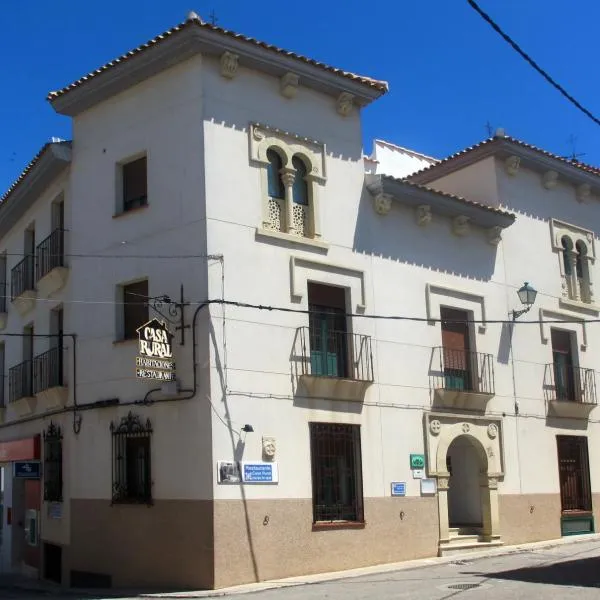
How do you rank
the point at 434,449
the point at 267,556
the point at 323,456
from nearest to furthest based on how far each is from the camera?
the point at 267,556 → the point at 323,456 → the point at 434,449

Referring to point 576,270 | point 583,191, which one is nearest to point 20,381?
point 576,270

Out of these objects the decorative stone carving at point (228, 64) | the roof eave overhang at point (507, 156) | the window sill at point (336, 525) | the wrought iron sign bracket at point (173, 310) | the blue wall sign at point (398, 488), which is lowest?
the window sill at point (336, 525)

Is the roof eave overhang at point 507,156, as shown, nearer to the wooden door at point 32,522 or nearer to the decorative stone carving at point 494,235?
the decorative stone carving at point 494,235

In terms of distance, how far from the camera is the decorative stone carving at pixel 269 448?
587 inches

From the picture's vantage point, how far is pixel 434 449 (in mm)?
17766

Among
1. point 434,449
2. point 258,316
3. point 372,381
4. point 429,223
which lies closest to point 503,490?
point 434,449

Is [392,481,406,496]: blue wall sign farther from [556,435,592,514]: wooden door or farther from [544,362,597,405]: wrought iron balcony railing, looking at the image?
[544,362,597,405]: wrought iron balcony railing

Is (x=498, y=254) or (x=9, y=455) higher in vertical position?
(x=498, y=254)

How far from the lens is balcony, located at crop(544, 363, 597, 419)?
20.5m

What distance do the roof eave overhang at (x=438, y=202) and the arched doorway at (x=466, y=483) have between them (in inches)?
184

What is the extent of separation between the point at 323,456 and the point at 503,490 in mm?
4904

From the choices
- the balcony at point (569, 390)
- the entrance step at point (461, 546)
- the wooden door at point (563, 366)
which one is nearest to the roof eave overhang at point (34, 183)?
the entrance step at point (461, 546)

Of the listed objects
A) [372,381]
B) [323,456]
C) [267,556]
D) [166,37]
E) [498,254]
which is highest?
[166,37]

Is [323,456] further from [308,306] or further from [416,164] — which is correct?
[416,164]
